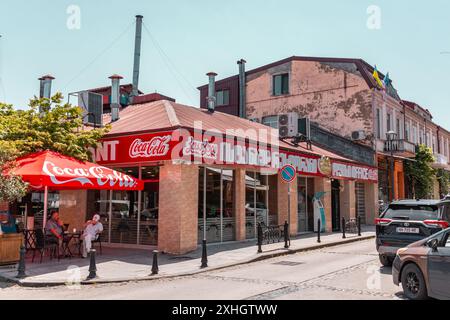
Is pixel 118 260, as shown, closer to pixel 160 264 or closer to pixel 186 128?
pixel 160 264

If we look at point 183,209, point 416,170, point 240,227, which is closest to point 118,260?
point 183,209

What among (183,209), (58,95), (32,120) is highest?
(58,95)

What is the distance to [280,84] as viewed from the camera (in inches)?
1266

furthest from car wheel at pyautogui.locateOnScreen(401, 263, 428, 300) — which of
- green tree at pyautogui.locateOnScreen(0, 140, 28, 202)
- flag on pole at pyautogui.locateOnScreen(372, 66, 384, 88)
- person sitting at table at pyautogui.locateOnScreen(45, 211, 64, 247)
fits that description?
flag on pole at pyautogui.locateOnScreen(372, 66, 384, 88)

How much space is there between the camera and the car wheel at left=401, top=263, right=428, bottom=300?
7.20 meters

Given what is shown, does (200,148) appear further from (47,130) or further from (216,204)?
(47,130)

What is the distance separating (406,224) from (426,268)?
11.4 feet

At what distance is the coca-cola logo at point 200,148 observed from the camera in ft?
45.0

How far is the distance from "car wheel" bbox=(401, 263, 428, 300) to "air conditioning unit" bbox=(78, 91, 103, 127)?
14.2 m

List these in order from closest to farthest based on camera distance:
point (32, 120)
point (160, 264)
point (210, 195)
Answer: point (160, 264) → point (32, 120) → point (210, 195)
